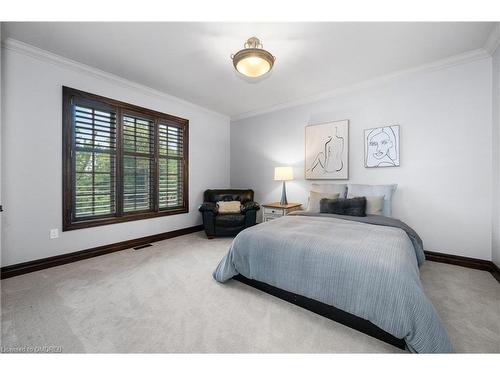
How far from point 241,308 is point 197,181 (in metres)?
3.19

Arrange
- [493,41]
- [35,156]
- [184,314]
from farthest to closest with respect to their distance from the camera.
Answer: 1. [35,156]
2. [493,41]
3. [184,314]

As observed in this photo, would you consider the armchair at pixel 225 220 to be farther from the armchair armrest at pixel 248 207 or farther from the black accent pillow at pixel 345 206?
the black accent pillow at pixel 345 206

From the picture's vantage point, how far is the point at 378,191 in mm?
3020

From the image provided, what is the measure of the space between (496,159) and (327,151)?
2.01m

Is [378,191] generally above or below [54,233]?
above

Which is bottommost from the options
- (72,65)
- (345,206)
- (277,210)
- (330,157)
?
(277,210)

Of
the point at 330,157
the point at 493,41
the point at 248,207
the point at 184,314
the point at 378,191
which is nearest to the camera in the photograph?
the point at 184,314

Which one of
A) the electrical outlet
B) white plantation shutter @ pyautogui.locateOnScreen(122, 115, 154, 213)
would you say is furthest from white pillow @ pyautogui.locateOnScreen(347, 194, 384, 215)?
the electrical outlet

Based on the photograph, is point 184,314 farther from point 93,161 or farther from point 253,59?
point 93,161

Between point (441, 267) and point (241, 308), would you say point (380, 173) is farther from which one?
point (241, 308)

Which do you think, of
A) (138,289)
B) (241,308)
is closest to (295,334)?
(241,308)

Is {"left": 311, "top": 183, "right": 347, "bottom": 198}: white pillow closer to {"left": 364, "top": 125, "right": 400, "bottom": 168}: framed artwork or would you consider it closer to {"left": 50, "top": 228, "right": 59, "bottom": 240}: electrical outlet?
{"left": 364, "top": 125, "right": 400, "bottom": 168}: framed artwork

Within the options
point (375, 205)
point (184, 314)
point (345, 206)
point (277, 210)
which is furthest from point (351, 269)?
point (277, 210)

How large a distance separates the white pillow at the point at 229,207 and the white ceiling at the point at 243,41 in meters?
2.14
